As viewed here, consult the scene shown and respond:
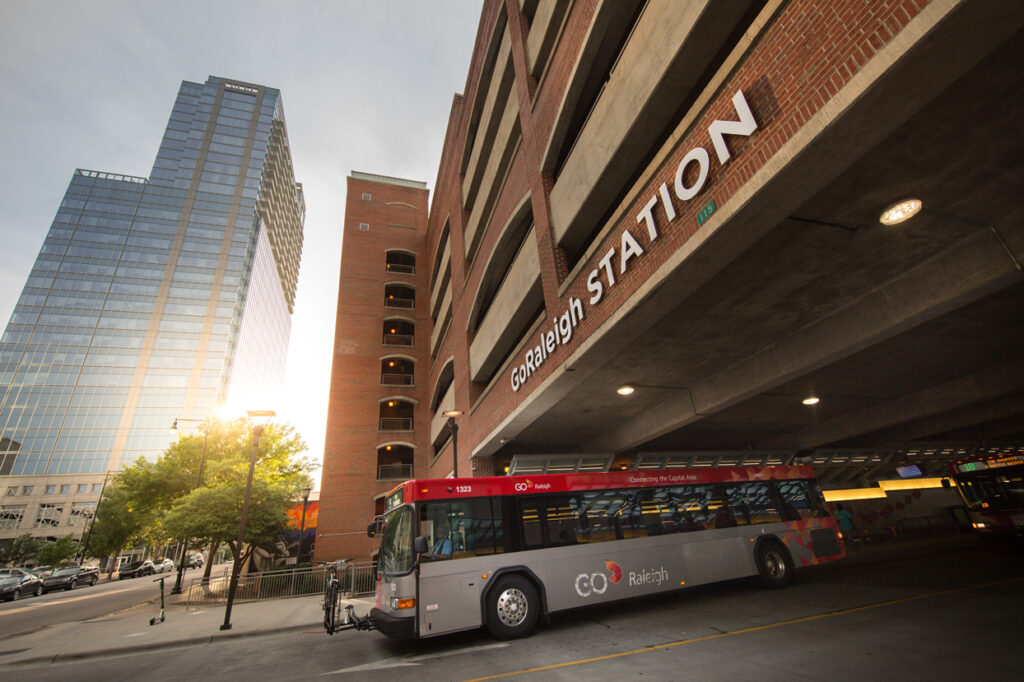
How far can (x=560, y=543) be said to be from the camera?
9.37 m

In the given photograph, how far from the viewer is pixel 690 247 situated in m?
5.71

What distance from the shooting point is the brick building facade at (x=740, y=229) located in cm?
434

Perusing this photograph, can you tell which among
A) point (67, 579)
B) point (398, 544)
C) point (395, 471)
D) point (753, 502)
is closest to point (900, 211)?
point (753, 502)

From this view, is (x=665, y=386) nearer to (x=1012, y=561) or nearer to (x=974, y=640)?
(x=974, y=640)

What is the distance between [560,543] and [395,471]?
82.6 feet

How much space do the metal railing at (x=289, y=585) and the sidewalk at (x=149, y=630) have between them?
1.70 m

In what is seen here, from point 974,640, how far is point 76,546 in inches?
3124

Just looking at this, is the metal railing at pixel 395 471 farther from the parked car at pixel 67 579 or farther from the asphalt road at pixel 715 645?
the parked car at pixel 67 579

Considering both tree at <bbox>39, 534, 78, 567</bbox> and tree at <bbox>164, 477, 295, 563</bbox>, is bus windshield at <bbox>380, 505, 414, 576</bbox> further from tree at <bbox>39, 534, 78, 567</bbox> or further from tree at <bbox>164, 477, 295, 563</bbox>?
tree at <bbox>39, 534, 78, 567</bbox>

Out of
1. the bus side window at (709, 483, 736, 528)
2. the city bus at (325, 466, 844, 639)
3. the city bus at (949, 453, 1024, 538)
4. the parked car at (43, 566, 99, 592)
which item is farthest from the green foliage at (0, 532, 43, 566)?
the city bus at (949, 453, 1024, 538)

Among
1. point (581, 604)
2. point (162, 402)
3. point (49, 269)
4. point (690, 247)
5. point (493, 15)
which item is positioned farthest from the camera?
point (49, 269)

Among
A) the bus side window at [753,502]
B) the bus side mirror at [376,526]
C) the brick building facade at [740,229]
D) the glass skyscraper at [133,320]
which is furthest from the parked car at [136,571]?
the bus side window at [753,502]

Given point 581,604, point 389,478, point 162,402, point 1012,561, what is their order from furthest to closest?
point 162,402, point 389,478, point 1012,561, point 581,604

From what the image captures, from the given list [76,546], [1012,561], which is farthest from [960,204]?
[76,546]
